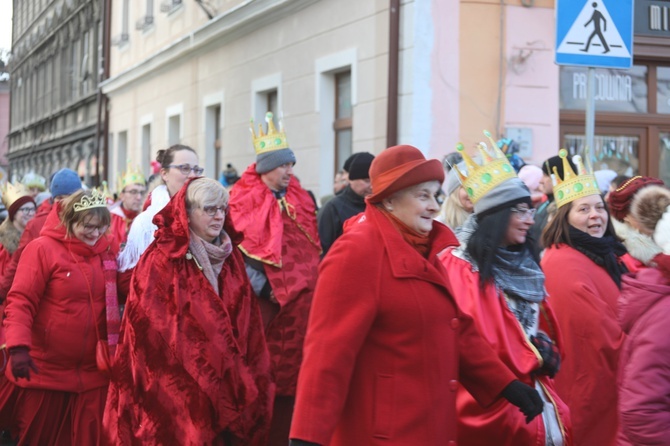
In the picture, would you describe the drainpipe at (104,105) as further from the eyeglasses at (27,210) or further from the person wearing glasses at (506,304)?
the person wearing glasses at (506,304)

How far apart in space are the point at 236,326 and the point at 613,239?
2092 millimetres

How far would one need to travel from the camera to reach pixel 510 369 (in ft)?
15.4

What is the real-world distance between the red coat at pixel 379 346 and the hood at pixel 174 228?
1.73 metres

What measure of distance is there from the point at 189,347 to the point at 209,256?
0.50 meters

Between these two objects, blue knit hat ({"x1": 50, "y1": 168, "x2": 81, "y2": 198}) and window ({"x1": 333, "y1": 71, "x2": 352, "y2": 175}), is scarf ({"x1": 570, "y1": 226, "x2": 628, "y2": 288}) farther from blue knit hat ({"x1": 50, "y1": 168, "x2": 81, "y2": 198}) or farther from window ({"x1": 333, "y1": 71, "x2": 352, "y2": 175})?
window ({"x1": 333, "y1": 71, "x2": 352, "y2": 175})

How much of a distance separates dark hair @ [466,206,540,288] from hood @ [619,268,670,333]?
0.77 meters

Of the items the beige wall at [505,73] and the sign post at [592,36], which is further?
the beige wall at [505,73]

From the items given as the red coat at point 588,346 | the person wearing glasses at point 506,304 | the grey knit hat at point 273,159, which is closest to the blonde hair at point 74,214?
the grey knit hat at point 273,159

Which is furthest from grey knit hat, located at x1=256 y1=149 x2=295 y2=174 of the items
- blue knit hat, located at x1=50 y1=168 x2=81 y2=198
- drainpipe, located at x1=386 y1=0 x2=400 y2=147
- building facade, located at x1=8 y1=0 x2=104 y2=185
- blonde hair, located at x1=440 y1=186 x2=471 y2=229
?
building facade, located at x1=8 y1=0 x2=104 y2=185

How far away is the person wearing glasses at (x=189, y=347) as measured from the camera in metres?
5.64

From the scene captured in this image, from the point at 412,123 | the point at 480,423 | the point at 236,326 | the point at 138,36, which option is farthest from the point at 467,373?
the point at 138,36

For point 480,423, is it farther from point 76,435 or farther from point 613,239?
point 76,435

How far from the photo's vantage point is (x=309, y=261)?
25.8 ft

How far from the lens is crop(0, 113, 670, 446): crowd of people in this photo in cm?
404
